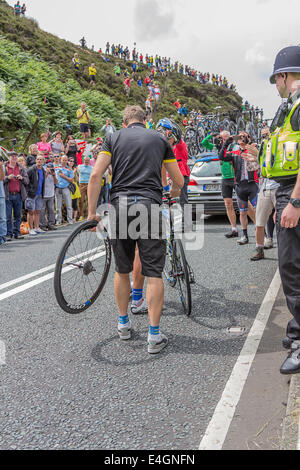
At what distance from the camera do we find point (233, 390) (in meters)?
2.98

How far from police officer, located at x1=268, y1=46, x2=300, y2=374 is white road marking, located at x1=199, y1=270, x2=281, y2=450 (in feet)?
1.07

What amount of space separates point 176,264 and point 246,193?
401 cm

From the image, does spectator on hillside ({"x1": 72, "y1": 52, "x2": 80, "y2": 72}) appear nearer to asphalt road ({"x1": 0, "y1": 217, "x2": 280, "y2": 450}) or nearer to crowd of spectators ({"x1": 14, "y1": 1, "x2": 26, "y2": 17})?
crowd of spectators ({"x1": 14, "y1": 1, "x2": 26, "y2": 17})

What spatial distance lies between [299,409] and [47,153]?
1251 cm

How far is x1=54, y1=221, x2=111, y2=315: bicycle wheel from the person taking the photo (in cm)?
382

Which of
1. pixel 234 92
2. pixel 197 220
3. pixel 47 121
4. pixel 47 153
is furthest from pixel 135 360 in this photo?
pixel 234 92

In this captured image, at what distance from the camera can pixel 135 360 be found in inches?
139

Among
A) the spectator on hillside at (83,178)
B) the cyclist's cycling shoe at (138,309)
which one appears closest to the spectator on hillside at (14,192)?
the spectator on hillside at (83,178)

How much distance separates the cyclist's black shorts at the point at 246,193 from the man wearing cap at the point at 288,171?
201 inches

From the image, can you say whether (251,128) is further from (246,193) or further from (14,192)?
(246,193)

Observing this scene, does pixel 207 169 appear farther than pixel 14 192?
Yes

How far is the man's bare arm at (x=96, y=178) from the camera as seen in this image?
3658 millimetres

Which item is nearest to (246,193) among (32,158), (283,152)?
(283,152)
